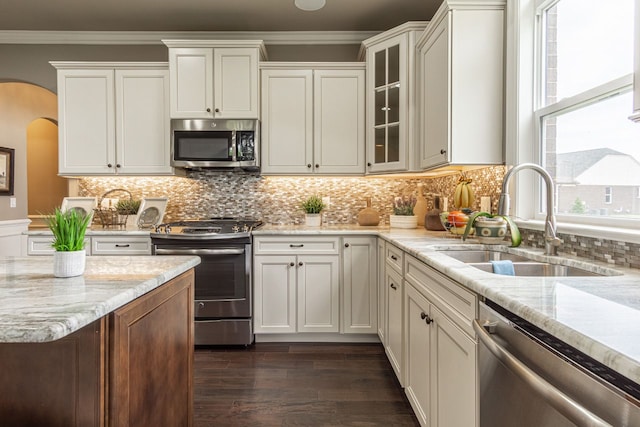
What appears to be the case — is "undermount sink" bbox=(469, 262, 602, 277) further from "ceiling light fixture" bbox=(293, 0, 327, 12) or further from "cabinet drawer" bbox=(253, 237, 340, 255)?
"ceiling light fixture" bbox=(293, 0, 327, 12)

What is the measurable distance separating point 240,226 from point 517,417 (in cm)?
248

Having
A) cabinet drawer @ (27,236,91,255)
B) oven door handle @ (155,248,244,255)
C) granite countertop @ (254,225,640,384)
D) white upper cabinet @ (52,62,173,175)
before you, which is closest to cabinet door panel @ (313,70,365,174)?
oven door handle @ (155,248,244,255)

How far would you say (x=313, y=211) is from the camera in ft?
11.2

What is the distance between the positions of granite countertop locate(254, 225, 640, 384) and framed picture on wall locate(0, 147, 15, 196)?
15.4 feet

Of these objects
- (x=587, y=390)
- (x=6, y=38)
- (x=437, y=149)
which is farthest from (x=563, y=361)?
(x=6, y=38)

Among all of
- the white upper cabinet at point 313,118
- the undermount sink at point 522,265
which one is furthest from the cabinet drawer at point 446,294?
the white upper cabinet at point 313,118

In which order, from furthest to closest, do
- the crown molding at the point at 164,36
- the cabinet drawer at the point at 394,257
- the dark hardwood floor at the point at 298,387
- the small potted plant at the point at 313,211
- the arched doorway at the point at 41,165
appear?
the arched doorway at the point at 41,165
the crown molding at the point at 164,36
the small potted plant at the point at 313,211
the cabinet drawer at the point at 394,257
the dark hardwood floor at the point at 298,387

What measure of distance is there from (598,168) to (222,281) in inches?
98.5

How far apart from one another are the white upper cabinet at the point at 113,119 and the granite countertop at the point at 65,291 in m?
1.97

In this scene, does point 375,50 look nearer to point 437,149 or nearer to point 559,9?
point 437,149

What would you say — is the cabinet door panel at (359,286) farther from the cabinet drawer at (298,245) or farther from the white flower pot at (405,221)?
the white flower pot at (405,221)

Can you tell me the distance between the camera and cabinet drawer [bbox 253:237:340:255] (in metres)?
3.07

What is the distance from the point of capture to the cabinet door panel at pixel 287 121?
10.9 ft

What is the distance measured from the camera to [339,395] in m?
2.28
